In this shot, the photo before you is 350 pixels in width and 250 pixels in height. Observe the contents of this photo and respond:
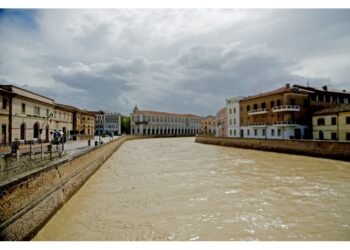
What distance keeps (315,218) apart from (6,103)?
2227 cm

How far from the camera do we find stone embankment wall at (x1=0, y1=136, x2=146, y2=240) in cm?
499

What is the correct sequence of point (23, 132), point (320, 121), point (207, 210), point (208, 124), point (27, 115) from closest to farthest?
point (207, 210)
point (23, 132)
point (27, 115)
point (320, 121)
point (208, 124)

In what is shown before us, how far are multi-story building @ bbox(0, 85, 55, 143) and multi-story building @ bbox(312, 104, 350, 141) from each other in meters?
28.3

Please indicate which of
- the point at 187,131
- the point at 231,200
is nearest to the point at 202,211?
the point at 231,200

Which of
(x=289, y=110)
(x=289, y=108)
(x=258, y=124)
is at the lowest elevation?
(x=258, y=124)

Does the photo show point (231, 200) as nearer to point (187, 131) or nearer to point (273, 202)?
point (273, 202)

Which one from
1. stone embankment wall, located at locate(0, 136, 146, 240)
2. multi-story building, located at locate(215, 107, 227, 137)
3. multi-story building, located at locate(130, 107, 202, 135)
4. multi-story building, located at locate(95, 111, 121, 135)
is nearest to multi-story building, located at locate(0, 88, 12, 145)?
stone embankment wall, located at locate(0, 136, 146, 240)

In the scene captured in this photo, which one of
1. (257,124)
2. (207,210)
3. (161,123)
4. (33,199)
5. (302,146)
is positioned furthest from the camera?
(161,123)

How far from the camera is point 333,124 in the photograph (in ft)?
86.4

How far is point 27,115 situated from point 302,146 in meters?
26.9

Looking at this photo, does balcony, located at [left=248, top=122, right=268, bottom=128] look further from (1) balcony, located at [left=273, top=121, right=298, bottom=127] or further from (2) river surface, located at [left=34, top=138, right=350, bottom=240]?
(2) river surface, located at [left=34, top=138, right=350, bottom=240]

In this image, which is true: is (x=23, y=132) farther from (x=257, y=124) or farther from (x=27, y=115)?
(x=257, y=124)

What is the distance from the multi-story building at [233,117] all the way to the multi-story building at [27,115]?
94.3ft

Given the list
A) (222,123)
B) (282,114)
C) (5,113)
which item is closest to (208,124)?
(222,123)
